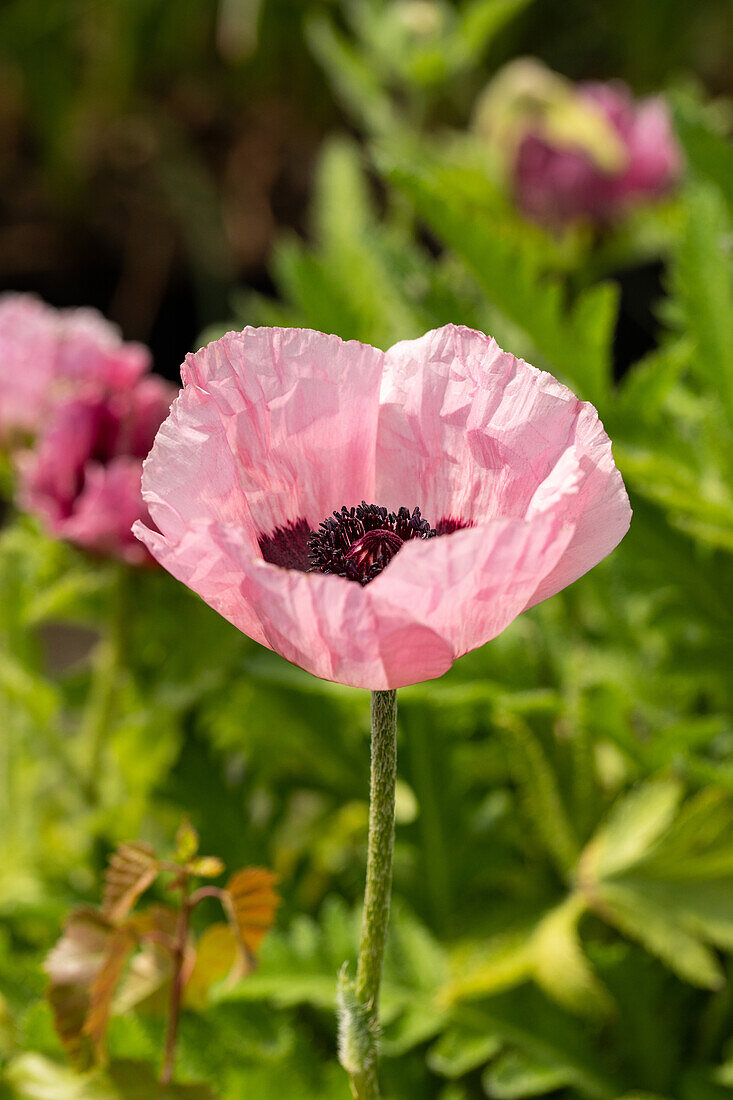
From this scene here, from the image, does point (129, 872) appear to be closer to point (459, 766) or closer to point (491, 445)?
point (491, 445)

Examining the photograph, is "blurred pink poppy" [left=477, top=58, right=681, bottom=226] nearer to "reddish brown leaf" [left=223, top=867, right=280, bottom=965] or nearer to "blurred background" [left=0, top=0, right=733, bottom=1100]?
"blurred background" [left=0, top=0, right=733, bottom=1100]

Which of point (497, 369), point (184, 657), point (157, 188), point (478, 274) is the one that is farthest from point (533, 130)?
point (157, 188)

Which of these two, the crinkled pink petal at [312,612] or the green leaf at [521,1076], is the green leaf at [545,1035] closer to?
the green leaf at [521,1076]

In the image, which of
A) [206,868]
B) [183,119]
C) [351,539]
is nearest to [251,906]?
[206,868]

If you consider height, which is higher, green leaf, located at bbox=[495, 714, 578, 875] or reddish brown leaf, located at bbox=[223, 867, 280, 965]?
reddish brown leaf, located at bbox=[223, 867, 280, 965]

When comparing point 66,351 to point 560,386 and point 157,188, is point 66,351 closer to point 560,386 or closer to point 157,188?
point 560,386

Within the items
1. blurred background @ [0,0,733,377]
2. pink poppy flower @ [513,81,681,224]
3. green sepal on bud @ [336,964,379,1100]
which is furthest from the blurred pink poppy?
blurred background @ [0,0,733,377]
